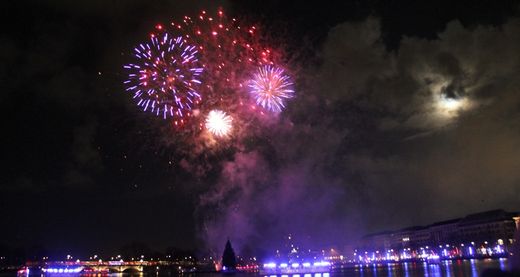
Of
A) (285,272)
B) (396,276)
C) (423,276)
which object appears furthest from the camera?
(285,272)

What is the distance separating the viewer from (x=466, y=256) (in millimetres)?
198125

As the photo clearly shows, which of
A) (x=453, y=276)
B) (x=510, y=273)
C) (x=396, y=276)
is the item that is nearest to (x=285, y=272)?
(x=396, y=276)

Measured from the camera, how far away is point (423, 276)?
81312 millimetres

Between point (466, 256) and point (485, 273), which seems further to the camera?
point (466, 256)

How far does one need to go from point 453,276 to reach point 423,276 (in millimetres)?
8028

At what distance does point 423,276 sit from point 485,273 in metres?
51.8

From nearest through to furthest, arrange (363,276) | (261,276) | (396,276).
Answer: (396,276)
(363,276)
(261,276)

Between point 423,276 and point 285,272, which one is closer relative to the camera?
point 423,276

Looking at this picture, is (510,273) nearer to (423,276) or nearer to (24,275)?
(423,276)

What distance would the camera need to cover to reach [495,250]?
188m

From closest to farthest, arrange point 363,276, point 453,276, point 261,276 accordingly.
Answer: point 453,276 → point 363,276 → point 261,276

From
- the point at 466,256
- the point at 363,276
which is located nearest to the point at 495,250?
the point at 466,256

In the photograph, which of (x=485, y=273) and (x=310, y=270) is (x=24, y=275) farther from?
(x=485, y=273)

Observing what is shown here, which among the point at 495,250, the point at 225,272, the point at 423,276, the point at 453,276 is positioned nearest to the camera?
the point at 453,276
